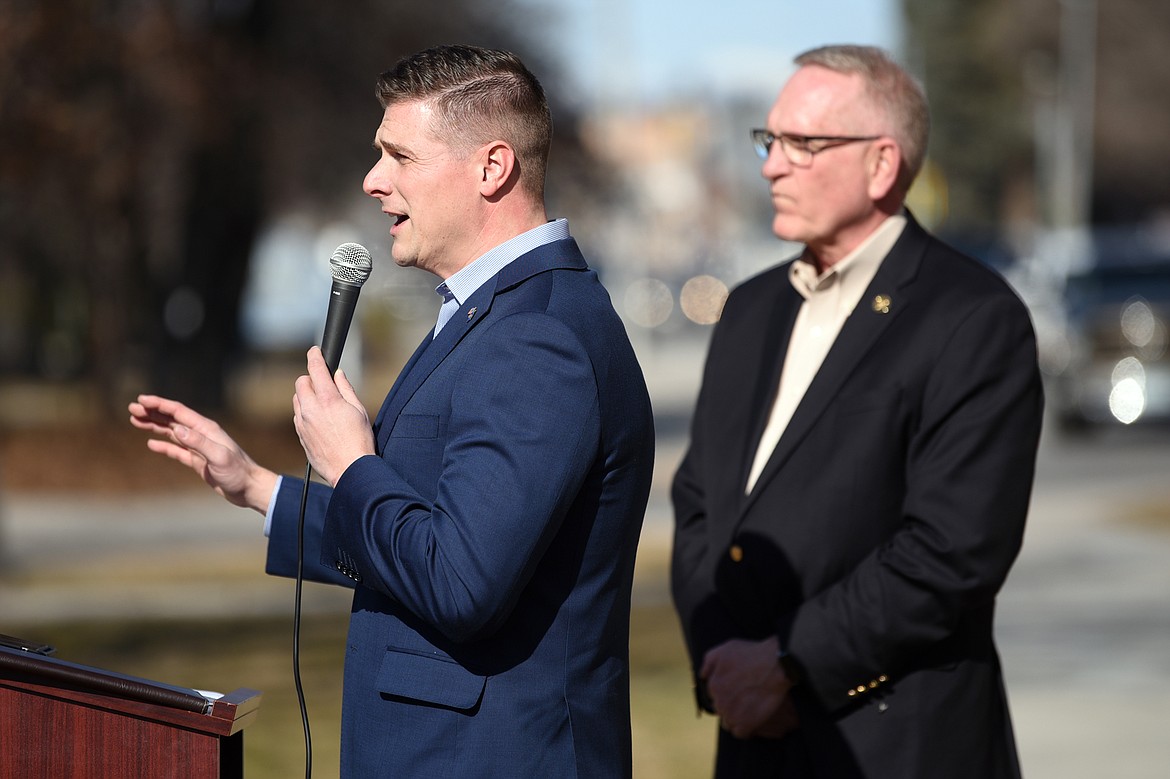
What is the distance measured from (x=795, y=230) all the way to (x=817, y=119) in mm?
255

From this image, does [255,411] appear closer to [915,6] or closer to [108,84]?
[108,84]

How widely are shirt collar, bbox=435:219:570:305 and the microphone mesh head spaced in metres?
0.17

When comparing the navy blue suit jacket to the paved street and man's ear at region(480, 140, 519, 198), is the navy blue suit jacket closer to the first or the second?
man's ear at region(480, 140, 519, 198)

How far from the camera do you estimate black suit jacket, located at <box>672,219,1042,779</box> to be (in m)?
3.29

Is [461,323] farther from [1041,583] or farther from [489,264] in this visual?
[1041,583]

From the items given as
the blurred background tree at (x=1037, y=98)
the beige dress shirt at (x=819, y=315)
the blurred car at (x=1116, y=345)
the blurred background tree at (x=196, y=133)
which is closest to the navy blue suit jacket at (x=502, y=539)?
the beige dress shirt at (x=819, y=315)

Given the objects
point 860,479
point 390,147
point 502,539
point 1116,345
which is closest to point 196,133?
point 1116,345

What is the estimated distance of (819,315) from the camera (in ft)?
12.2

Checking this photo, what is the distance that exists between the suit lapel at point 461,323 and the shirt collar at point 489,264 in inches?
0.5

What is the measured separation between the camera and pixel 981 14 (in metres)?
66.1

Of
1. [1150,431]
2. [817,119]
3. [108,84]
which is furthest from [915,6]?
[817,119]

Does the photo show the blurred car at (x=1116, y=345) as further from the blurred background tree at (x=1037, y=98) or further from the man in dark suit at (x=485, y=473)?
the blurred background tree at (x=1037, y=98)

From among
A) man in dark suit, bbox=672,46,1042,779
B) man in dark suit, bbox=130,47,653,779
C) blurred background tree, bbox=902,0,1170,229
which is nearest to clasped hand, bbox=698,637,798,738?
man in dark suit, bbox=672,46,1042,779

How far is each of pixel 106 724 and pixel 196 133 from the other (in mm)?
14259
